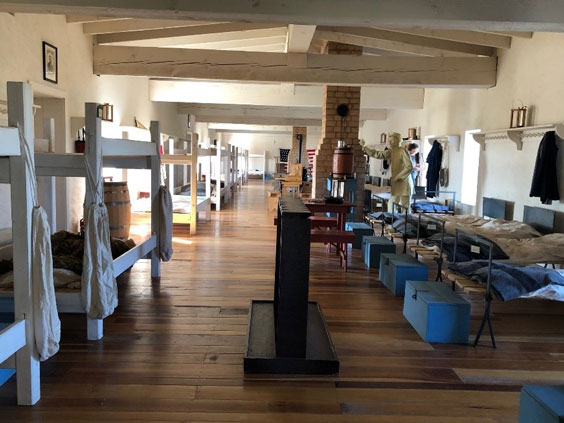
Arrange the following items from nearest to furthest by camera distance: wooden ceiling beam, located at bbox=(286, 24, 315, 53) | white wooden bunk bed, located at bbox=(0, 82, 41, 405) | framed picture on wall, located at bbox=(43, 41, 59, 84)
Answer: white wooden bunk bed, located at bbox=(0, 82, 41, 405)
wooden ceiling beam, located at bbox=(286, 24, 315, 53)
framed picture on wall, located at bbox=(43, 41, 59, 84)

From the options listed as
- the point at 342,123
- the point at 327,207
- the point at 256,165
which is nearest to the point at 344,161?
the point at 327,207

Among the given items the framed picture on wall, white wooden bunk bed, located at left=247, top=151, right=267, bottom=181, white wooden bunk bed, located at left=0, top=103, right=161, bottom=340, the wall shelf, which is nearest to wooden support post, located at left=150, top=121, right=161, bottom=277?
white wooden bunk bed, located at left=0, top=103, right=161, bottom=340

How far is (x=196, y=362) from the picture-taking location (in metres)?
3.09

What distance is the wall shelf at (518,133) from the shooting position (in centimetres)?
579

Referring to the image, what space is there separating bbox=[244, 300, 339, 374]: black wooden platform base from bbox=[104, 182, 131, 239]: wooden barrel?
3.32 m

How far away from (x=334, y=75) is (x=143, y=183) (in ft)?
15.4

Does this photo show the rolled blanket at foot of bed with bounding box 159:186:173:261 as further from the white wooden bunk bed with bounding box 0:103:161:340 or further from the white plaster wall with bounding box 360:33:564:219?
the white plaster wall with bounding box 360:33:564:219

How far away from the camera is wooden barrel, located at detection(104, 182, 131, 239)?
616 cm

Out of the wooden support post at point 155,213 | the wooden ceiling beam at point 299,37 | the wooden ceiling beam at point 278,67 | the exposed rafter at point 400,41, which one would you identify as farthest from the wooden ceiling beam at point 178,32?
the wooden support post at point 155,213

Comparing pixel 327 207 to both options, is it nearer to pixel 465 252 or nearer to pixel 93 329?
pixel 465 252

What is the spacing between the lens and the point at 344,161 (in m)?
6.32

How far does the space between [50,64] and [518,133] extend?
6354 millimetres

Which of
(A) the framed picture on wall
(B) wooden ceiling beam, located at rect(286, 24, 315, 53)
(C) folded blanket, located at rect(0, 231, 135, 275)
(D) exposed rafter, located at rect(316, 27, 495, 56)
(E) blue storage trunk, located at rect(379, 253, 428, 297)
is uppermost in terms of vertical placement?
(D) exposed rafter, located at rect(316, 27, 495, 56)

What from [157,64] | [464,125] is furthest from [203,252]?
[464,125]
